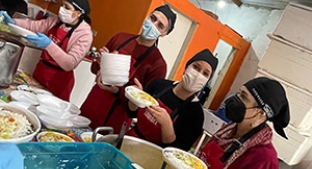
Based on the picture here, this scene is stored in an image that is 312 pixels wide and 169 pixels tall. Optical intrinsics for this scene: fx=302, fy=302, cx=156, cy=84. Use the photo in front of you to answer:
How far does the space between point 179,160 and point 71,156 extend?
35 cm

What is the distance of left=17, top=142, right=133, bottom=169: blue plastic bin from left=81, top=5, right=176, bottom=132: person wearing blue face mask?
703 mm

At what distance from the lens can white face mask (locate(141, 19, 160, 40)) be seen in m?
1.65

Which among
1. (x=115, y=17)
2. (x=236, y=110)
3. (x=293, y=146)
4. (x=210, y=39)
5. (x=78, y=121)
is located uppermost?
(x=210, y=39)

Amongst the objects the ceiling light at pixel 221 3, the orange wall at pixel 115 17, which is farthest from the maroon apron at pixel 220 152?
the ceiling light at pixel 221 3

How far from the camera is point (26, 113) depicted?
1105 millimetres

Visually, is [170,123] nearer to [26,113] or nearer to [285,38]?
[26,113]

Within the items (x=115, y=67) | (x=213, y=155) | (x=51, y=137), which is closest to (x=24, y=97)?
(x=51, y=137)

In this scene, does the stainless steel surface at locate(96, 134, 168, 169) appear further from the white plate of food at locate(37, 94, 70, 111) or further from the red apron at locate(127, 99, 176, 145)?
the white plate of food at locate(37, 94, 70, 111)

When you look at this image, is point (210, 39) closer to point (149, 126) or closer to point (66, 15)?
point (66, 15)

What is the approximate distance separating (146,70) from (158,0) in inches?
34.9

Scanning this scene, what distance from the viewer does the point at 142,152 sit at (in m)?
1.20

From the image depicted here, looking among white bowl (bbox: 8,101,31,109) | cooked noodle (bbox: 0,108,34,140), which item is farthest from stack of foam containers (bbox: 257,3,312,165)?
cooked noodle (bbox: 0,108,34,140)

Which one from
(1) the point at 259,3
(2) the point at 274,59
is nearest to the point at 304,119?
(2) the point at 274,59

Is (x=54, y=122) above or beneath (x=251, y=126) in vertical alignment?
beneath
